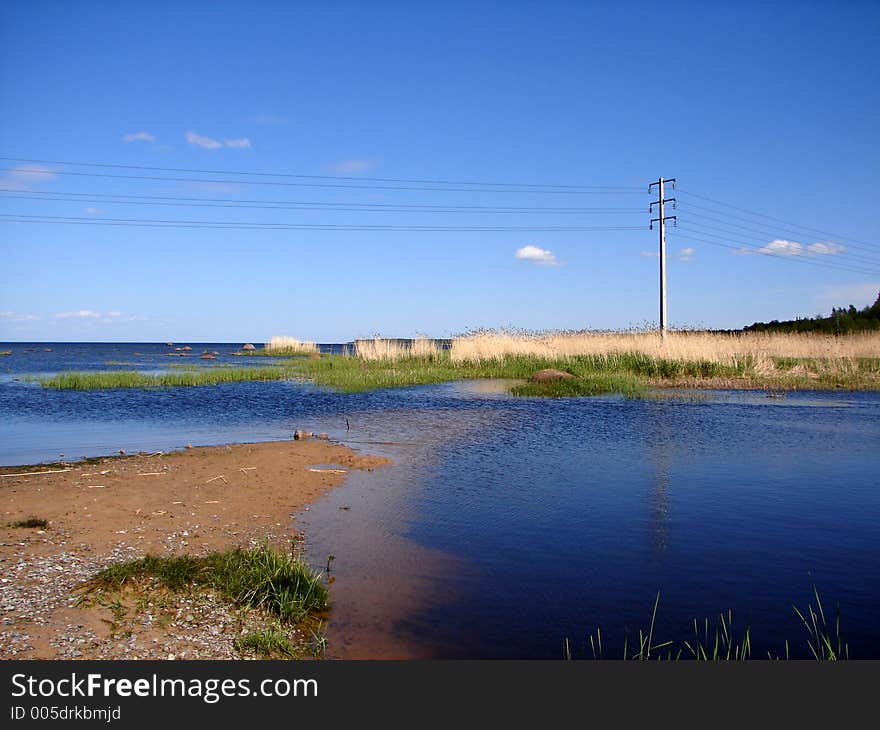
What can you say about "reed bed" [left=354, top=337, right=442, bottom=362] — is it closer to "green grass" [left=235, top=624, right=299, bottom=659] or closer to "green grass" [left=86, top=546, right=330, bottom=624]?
"green grass" [left=86, top=546, right=330, bottom=624]

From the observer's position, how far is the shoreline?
Result: 4328mm

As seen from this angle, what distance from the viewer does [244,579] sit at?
5.25 metres

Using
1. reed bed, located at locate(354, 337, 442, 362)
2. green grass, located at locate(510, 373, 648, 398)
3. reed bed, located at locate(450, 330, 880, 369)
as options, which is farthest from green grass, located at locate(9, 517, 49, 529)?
reed bed, located at locate(354, 337, 442, 362)

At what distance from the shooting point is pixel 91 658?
403 centimetres

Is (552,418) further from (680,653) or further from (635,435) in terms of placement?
(680,653)

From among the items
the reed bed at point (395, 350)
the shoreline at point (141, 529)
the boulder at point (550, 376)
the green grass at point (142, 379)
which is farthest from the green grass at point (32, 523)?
the reed bed at point (395, 350)

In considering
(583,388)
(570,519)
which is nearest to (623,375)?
(583,388)

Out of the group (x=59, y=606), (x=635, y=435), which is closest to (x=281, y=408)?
(x=635, y=435)

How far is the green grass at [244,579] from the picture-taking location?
504 centimetres

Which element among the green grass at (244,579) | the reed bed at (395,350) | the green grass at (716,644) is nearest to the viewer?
the green grass at (716,644)

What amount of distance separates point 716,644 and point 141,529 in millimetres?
5732

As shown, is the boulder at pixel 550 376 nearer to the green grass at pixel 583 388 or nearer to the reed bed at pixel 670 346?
the green grass at pixel 583 388

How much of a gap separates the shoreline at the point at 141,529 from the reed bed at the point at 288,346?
46.2 meters

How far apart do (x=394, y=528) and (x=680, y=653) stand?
3840 mm
